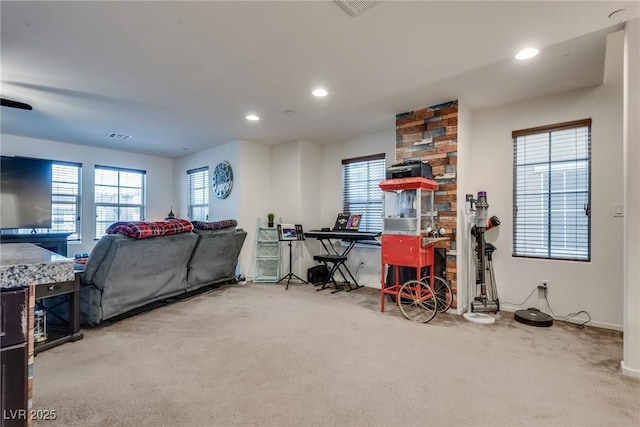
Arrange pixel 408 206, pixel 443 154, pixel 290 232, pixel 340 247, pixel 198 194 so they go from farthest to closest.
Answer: pixel 198 194 → pixel 340 247 → pixel 290 232 → pixel 443 154 → pixel 408 206

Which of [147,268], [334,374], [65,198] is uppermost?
[65,198]

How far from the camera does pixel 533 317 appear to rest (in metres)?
3.26

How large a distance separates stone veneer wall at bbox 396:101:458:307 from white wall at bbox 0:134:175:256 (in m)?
5.82

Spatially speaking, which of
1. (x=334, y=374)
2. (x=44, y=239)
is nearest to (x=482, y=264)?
(x=334, y=374)

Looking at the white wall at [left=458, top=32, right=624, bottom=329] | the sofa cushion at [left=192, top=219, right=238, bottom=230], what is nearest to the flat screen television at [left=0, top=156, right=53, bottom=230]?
the sofa cushion at [left=192, top=219, right=238, bottom=230]

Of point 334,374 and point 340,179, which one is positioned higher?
point 340,179

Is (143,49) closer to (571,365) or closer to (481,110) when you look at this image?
(481,110)

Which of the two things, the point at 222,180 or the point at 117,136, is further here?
the point at 222,180

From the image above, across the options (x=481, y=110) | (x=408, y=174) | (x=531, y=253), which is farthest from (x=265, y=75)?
(x=531, y=253)

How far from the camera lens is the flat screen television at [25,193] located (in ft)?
16.5

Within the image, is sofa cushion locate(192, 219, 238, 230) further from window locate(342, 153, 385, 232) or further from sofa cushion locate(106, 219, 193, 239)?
window locate(342, 153, 385, 232)

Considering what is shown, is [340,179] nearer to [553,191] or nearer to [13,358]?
[553,191]

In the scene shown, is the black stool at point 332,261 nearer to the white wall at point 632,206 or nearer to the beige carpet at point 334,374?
the beige carpet at point 334,374

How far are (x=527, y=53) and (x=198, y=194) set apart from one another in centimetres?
611
